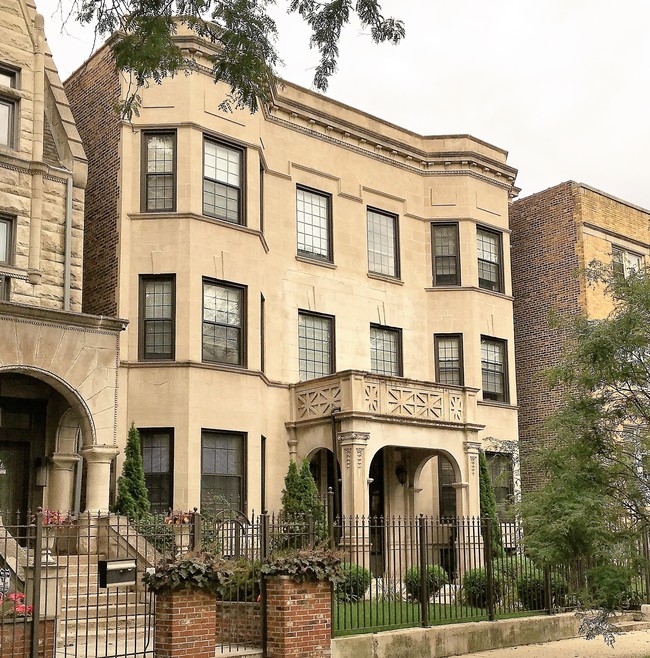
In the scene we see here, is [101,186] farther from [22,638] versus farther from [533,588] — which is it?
[22,638]

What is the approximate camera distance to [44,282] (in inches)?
799

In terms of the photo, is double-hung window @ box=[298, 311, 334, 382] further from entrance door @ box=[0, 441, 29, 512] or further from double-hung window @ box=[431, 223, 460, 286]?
entrance door @ box=[0, 441, 29, 512]

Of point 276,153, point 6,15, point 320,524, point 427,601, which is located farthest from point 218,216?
point 427,601

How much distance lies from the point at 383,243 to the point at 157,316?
8.42 meters

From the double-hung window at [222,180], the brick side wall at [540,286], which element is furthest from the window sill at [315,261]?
the brick side wall at [540,286]

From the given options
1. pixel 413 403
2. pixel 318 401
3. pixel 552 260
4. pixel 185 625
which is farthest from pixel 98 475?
pixel 552 260

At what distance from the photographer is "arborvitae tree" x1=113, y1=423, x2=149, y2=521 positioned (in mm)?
20844

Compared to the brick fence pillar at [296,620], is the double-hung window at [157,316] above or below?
above

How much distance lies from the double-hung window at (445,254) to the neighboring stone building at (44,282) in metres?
12.1

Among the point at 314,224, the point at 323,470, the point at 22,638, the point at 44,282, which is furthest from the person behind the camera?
the point at 314,224

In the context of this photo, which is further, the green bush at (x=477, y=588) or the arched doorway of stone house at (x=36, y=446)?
the arched doorway of stone house at (x=36, y=446)

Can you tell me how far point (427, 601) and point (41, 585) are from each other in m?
6.69

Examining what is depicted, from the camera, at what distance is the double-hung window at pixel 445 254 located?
29828 mm

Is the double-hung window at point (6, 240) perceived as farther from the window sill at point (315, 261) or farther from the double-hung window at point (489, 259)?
the double-hung window at point (489, 259)
